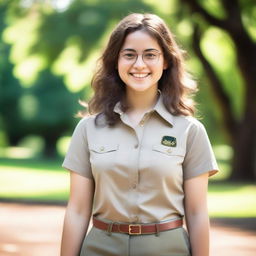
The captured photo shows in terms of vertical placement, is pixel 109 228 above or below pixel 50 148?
below

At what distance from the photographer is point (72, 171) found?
→ 3295mm

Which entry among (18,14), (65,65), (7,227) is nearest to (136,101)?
(7,227)

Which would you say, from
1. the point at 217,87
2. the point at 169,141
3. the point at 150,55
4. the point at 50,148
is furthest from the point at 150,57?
the point at 50,148

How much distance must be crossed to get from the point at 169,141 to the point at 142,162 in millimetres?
169

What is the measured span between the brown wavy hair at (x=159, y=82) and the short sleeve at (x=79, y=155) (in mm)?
142

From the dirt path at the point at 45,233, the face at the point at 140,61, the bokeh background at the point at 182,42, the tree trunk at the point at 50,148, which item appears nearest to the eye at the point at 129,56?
the face at the point at 140,61

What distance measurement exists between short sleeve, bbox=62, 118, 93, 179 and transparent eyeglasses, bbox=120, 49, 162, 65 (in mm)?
361

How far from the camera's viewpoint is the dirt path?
8409 mm

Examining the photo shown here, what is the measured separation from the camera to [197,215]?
126 inches

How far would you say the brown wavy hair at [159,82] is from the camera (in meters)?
3.30

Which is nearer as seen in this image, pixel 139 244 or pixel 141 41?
pixel 139 244

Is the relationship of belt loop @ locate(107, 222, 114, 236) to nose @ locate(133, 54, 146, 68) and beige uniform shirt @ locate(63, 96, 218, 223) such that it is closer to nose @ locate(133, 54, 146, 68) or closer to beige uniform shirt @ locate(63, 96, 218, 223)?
beige uniform shirt @ locate(63, 96, 218, 223)

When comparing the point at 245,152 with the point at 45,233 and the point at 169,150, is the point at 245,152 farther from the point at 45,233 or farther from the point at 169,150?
the point at 169,150

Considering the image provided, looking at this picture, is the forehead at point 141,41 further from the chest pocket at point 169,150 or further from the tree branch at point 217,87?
the tree branch at point 217,87
